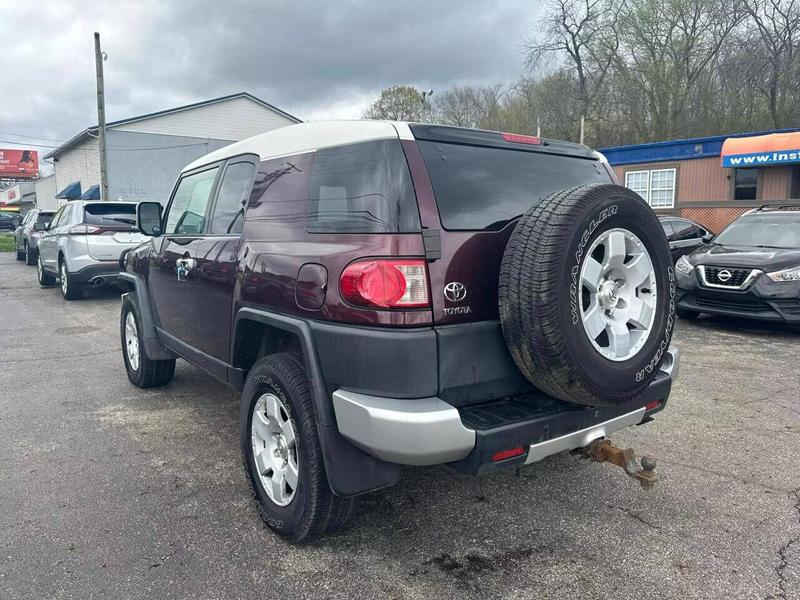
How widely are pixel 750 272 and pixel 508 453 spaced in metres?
6.21

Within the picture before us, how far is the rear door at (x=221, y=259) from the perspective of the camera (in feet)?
11.1

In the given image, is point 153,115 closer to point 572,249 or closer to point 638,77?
point 638,77

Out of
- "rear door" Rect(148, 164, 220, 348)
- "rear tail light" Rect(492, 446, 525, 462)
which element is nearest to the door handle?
"rear door" Rect(148, 164, 220, 348)

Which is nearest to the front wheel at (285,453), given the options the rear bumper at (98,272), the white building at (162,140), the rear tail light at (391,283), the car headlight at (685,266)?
the rear tail light at (391,283)

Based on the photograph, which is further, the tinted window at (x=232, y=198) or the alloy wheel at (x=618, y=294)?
the tinted window at (x=232, y=198)

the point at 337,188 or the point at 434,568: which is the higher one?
the point at 337,188

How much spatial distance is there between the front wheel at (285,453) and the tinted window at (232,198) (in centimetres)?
98

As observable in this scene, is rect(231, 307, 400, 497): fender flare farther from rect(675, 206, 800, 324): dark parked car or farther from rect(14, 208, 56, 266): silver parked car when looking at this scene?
rect(14, 208, 56, 266): silver parked car

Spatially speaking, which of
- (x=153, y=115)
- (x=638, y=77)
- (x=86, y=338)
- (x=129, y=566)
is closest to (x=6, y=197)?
(x=153, y=115)

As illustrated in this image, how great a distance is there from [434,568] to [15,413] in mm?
3865

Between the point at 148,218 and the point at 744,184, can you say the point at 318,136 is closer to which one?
the point at 148,218

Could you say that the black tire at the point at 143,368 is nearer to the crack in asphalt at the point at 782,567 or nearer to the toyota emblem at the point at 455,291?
the toyota emblem at the point at 455,291

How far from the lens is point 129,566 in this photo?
8.70 ft

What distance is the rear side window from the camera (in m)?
2.45
